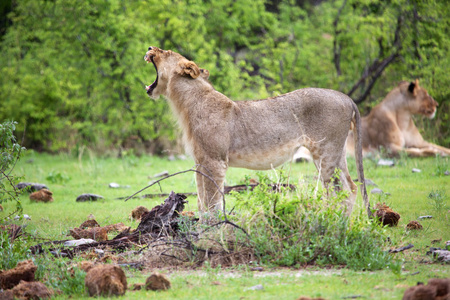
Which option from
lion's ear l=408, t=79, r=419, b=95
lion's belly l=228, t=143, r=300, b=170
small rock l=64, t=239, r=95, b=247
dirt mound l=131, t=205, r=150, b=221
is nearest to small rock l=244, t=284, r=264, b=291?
small rock l=64, t=239, r=95, b=247

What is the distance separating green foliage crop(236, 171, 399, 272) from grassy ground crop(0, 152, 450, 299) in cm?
18

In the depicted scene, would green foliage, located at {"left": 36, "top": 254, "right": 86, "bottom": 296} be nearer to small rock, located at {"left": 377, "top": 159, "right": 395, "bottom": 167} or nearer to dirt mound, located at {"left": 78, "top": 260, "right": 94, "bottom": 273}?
dirt mound, located at {"left": 78, "top": 260, "right": 94, "bottom": 273}

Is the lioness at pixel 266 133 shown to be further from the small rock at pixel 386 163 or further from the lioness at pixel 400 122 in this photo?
the lioness at pixel 400 122

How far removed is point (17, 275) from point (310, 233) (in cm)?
290

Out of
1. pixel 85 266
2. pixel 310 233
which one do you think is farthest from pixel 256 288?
pixel 85 266

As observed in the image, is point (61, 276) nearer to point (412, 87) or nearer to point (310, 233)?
point (310, 233)

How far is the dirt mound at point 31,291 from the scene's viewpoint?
4.75 metres

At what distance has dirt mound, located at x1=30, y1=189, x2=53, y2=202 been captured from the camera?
34.9 feet

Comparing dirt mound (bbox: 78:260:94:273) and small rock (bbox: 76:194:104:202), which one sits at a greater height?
dirt mound (bbox: 78:260:94:273)

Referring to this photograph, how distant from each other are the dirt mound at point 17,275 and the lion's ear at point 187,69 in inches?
144

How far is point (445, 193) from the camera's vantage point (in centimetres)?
930

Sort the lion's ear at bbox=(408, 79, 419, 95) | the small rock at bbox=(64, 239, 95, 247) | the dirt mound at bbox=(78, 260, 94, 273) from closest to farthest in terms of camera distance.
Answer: the dirt mound at bbox=(78, 260, 94, 273)
the small rock at bbox=(64, 239, 95, 247)
the lion's ear at bbox=(408, 79, 419, 95)

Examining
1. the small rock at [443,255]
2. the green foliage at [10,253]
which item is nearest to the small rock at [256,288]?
the small rock at [443,255]

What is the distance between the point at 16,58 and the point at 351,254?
1968 cm
